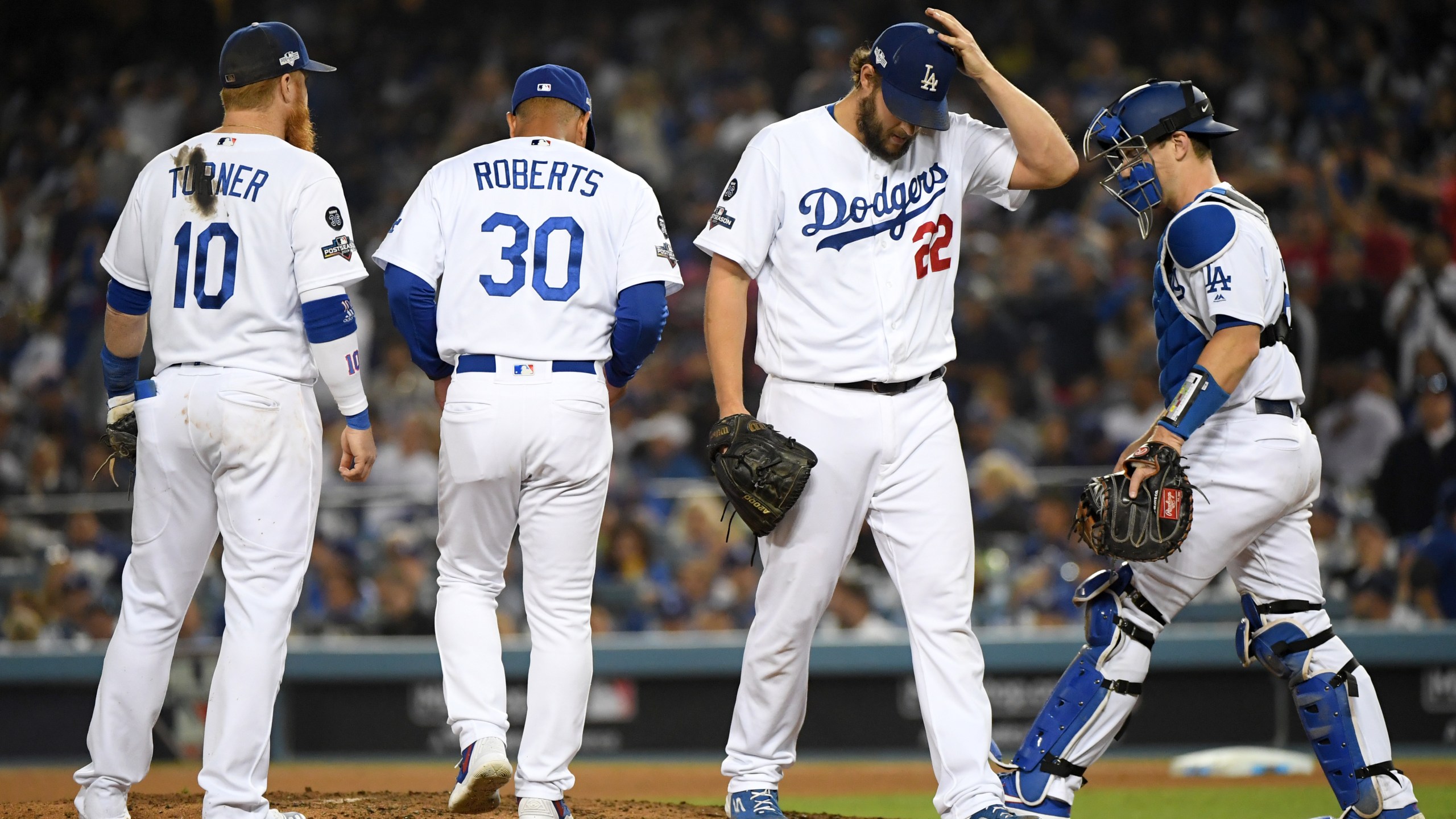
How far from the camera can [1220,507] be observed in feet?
13.4

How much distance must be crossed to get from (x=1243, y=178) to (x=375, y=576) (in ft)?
22.9

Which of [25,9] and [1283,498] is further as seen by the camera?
[25,9]

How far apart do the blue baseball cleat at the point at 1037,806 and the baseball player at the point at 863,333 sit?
393 mm

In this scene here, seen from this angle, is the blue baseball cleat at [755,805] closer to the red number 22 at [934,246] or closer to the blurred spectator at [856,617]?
the red number 22 at [934,246]

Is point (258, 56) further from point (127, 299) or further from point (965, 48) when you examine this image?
point (965, 48)

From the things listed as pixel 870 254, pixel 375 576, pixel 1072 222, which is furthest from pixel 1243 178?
pixel 870 254

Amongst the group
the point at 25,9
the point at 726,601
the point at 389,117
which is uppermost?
the point at 25,9

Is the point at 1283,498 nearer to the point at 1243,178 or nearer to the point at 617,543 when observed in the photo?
the point at 617,543

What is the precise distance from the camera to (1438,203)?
9758mm

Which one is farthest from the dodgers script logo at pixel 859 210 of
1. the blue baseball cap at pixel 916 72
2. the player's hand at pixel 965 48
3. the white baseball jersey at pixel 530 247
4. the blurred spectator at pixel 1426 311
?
Result: the blurred spectator at pixel 1426 311

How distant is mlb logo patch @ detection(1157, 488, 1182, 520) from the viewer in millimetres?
3912

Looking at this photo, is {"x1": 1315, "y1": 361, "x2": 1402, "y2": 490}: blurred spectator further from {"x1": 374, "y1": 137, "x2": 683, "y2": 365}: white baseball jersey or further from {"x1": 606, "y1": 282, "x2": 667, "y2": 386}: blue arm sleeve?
{"x1": 374, "y1": 137, "x2": 683, "y2": 365}: white baseball jersey

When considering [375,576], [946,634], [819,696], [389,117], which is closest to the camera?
[946,634]

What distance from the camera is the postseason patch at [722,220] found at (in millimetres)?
4062
